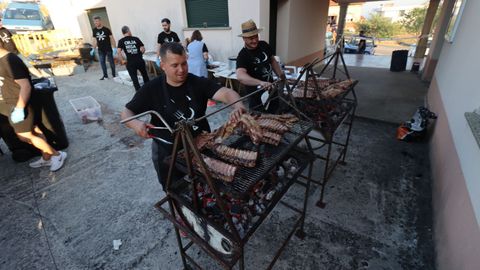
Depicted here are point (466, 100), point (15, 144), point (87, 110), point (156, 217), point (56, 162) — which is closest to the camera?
point (466, 100)

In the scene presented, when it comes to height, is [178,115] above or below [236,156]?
above

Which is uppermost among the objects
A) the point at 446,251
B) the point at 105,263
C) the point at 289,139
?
the point at 289,139

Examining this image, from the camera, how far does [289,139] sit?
6.67 ft

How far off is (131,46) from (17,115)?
421 cm

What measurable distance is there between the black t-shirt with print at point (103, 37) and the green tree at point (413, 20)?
54.3 m

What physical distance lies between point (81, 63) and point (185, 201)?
542 inches

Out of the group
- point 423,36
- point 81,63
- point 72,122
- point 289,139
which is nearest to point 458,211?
point 289,139

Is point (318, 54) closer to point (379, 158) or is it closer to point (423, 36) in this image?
point (423, 36)

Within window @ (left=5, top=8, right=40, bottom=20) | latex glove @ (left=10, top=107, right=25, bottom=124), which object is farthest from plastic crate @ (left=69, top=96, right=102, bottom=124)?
window @ (left=5, top=8, right=40, bottom=20)

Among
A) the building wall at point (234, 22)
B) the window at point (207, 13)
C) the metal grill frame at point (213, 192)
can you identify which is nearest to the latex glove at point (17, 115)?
Answer: the metal grill frame at point (213, 192)

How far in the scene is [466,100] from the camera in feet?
9.42

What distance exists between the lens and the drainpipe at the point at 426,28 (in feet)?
35.5

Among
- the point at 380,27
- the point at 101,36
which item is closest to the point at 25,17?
the point at 101,36

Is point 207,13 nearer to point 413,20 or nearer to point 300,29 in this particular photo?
point 300,29
